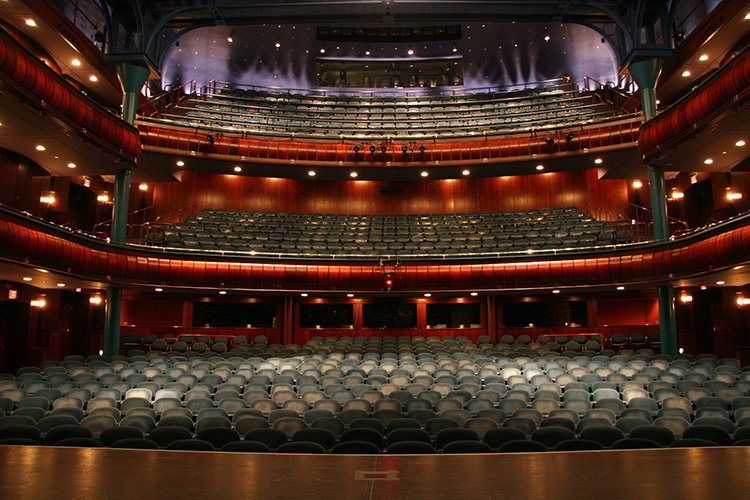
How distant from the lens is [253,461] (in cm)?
272

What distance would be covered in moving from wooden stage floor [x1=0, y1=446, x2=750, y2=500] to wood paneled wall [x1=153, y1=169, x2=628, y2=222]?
1572 cm

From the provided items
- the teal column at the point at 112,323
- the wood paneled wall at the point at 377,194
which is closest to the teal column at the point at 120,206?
the teal column at the point at 112,323

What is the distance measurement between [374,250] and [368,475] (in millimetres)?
11836

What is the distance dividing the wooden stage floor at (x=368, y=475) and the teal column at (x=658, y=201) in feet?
31.0

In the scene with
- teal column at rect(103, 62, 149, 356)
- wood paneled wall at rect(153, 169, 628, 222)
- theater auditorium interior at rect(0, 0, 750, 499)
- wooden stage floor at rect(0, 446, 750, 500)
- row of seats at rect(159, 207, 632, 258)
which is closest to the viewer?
wooden stage floor at rect(0, 446, 750, 500)

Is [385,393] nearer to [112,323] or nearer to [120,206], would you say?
[112,323]

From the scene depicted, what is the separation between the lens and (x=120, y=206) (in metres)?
12.2

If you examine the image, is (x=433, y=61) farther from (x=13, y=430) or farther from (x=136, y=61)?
(x=13, y=430)

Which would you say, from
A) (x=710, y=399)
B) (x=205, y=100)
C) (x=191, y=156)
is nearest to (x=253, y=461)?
(x=710, y=399)

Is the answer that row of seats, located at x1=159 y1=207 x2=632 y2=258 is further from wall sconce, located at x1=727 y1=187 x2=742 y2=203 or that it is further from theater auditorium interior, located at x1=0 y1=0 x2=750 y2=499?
wall sconce, located at x1=727 y1=187 x2=742 y2=203

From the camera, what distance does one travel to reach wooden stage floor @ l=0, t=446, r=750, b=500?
210 cm

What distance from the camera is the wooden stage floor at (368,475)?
210 centimetres

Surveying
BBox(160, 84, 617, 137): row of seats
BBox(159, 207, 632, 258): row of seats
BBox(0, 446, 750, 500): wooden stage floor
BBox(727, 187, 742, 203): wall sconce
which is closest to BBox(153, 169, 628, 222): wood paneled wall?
BBox(159, 207, 632, 258): row of seats

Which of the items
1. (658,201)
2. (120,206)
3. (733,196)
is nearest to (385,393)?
(120,206)
